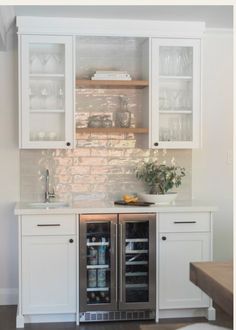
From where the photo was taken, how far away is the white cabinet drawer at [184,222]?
156 inches

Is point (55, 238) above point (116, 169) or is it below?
below

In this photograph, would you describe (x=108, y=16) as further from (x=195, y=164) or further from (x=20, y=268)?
(x=20, y=268)

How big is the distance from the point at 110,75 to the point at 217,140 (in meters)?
1.20

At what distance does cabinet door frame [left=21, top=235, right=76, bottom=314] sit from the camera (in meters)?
3.85

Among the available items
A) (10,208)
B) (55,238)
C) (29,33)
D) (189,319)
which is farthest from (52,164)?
(189,319)

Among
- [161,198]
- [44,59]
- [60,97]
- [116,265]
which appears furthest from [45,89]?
[116,265]

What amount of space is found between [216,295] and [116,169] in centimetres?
246

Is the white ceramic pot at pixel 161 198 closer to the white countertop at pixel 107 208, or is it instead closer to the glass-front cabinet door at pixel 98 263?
the white countertop at pixel 107 208

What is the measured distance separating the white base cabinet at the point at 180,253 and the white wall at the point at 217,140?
0.65 m

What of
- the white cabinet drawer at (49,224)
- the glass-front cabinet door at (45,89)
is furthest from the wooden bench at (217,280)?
the glass-front cabinet door at (45,89)

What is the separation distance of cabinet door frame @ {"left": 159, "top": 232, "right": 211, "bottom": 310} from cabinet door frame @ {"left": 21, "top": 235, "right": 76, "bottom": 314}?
0.69m

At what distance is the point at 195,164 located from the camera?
4.63 metres

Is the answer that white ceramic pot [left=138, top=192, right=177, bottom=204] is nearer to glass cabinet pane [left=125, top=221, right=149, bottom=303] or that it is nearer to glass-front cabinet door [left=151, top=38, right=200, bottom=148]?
glass cabinet pane [left=125, top=221, right=149, bottom=303]

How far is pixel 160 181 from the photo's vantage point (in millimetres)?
4293
